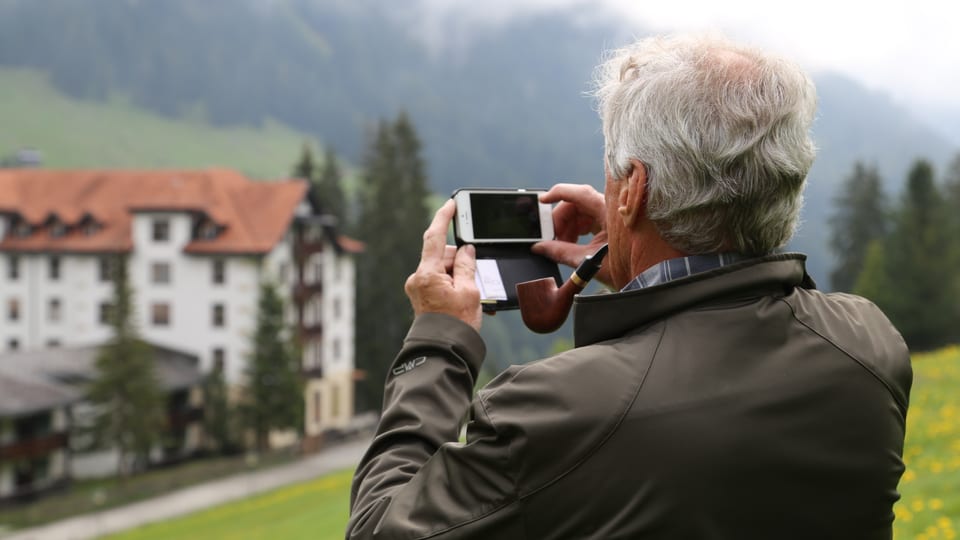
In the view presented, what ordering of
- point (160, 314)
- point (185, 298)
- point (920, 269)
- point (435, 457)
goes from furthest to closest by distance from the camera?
1. point (160, 314)
2. point (185, 298)
3. point (920, 269)
4. point (435, 457)

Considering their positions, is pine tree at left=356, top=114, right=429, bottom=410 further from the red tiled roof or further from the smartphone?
the smartphone

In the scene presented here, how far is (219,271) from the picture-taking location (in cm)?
5284

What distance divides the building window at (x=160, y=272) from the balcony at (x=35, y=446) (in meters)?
11.5

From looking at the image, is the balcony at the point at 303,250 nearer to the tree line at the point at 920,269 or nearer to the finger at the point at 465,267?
the tree line at the point at 920,269

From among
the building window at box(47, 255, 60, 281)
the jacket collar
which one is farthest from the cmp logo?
the building window at box(47, 255, 60, 281)

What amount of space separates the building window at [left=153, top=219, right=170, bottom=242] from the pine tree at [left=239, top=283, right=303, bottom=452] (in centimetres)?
835

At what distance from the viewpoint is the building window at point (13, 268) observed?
57287mm

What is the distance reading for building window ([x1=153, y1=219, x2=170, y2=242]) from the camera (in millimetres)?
52875

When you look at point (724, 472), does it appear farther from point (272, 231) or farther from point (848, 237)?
point (848, 237)

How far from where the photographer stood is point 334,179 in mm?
71938

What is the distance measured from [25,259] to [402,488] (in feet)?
197

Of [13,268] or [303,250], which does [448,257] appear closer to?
[303,250]

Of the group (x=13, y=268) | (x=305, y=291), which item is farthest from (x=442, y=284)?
(x=13, y=268)

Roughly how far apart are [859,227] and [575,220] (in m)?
71.9
